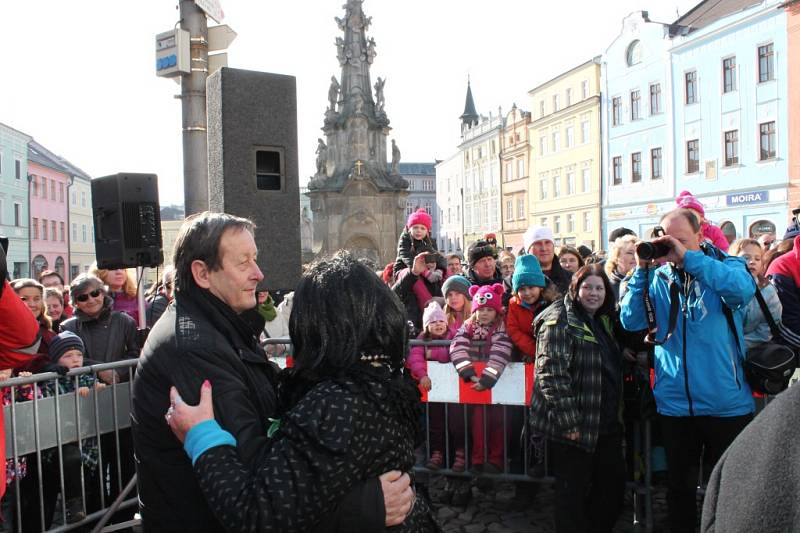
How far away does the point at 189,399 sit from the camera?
1985 mm

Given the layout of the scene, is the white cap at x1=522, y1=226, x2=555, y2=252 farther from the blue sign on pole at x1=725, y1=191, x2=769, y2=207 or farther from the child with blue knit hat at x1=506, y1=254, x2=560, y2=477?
the blue sign on pole at x1=725, y1=191, x2=769, y2=207

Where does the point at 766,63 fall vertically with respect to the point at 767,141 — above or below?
above

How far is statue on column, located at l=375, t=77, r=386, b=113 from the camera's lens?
81.7 feet

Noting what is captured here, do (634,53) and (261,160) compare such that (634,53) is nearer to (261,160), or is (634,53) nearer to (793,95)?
(793,95)

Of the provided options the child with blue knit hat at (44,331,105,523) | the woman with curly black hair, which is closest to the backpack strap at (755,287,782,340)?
the woman with curly black hair

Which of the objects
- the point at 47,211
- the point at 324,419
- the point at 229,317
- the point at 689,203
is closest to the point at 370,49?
the point at 689,203

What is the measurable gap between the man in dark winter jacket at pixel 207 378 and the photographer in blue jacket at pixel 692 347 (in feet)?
8.21

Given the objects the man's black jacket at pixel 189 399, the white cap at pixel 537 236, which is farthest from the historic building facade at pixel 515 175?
the man's black jacket at pixel 189 399

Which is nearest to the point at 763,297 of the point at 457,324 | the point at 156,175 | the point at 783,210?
the point at 457,324

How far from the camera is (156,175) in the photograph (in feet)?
Result: 17.8

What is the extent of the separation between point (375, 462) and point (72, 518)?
326cm

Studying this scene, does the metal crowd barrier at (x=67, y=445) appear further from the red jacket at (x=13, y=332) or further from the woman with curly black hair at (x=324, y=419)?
the woman with curly black hair at (x=324, y=419)

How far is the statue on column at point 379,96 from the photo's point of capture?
81.7 ft

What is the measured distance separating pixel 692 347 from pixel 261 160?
358 cm
